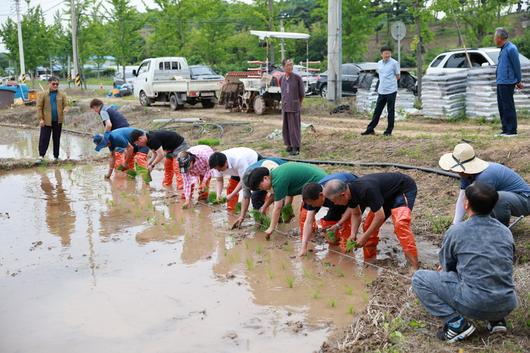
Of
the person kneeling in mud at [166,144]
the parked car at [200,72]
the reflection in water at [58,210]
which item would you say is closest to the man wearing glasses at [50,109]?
the reflection in water at [58,210]

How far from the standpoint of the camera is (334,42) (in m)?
17.6

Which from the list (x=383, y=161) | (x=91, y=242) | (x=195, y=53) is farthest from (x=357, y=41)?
(x=91, y=242)

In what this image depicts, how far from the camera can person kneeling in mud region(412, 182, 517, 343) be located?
4141 millimetres

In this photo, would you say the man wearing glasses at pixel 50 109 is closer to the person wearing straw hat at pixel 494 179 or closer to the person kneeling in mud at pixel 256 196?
the person kneeling in mud at pixel 256 196

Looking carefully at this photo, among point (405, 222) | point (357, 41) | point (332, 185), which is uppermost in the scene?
point (357, 41)

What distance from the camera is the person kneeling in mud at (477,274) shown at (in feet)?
13.6

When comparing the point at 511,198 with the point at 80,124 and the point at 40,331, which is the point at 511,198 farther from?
the point at 80,124

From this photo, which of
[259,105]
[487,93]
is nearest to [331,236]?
[487,93]

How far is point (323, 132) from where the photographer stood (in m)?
13.4

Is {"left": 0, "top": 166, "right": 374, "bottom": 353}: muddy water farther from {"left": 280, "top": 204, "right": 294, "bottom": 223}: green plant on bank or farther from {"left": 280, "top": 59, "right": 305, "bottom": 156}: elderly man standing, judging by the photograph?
{"left": 280, "top": 59, "right": 305, "bottom": 156}: elderly man standing

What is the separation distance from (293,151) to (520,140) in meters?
4.23

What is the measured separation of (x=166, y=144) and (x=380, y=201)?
491 centimetres

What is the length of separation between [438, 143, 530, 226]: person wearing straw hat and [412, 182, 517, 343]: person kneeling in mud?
4.59 ft

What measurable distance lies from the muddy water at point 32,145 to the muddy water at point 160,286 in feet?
22.1
